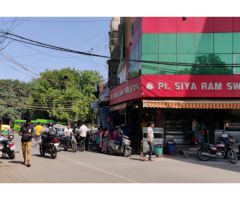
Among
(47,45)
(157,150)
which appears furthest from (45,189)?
(157,150)

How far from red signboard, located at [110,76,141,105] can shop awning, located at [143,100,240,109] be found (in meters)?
1.02

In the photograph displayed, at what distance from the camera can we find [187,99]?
16.6 meters

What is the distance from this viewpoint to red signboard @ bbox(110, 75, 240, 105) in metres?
16.3

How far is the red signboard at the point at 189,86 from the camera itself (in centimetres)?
1631

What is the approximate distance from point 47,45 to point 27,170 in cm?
491

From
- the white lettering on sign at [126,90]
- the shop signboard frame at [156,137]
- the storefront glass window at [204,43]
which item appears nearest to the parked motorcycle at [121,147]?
the shop signboard frame at [156,137]

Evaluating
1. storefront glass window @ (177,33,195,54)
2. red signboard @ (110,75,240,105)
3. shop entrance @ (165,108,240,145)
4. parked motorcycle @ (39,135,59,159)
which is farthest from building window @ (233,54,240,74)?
parked motorcycle @ (39,135,59,159)

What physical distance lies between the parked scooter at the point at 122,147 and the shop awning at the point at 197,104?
2.17 meters

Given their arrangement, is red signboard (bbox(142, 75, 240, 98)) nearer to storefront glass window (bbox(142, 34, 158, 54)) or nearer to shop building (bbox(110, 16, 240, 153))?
shop building (bbox(110, 16, 240, 153))

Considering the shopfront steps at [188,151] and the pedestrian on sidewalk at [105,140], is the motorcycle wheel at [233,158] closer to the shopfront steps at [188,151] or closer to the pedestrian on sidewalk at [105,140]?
the shopfront steps at [188,151]

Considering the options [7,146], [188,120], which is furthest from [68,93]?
[7,146]

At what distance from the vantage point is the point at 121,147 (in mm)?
15703

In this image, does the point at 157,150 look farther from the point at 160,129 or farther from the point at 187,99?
the point at 187,99

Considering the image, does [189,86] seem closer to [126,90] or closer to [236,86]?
[236,86]
